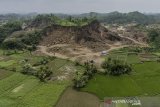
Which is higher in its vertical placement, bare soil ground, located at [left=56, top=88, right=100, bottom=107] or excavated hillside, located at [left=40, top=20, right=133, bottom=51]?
excavated hillside, located at [left=40, top=20, right=133, bottom=51]

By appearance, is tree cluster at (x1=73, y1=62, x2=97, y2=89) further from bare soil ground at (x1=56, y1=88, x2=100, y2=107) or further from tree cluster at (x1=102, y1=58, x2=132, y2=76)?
tree cluster at (x1=102, y1=58, x2=132, y2=76)

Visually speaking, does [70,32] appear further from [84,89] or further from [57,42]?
[84,89]

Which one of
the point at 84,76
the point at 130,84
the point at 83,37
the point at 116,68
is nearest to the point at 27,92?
the point at 84,76

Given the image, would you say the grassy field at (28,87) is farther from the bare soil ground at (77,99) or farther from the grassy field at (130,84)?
the grassy field at (130,84)

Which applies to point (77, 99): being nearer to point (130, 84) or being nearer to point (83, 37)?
point (130, 84)

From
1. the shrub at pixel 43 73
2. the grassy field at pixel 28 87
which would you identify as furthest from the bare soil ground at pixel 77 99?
the shrub at pixel 43 73

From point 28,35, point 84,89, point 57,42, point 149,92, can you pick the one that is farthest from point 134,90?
point 28,35

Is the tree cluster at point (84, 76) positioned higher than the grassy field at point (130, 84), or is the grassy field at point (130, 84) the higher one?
the tree cluster at point (84, 76)

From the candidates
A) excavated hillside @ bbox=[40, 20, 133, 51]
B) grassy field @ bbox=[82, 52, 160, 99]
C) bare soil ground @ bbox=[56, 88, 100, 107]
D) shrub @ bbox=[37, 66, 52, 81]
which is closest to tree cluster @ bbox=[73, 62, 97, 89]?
grassy field @ bbox=[82, 52, 160, 99]
